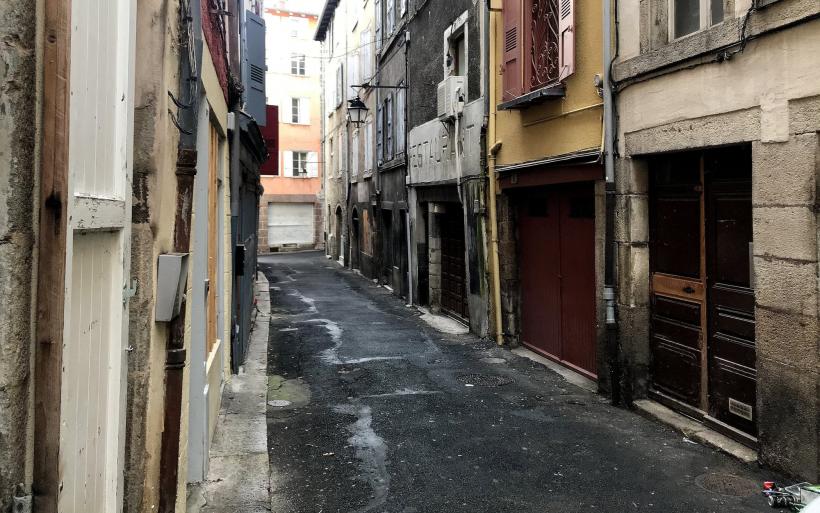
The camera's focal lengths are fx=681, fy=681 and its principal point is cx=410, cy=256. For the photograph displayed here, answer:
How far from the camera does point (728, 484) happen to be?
493cm

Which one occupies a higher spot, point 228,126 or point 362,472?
point 228,126

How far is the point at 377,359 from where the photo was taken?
9336 mm

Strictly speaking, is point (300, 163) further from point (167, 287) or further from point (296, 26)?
point (167, 287)

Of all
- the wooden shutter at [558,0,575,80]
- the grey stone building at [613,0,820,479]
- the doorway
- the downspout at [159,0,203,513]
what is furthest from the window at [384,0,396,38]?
the downspout at [159,0,203,513]

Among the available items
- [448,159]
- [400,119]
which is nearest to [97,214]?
[448,159]

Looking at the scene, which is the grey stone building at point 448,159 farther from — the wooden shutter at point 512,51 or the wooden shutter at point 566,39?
the wooden shutter at point 566,39

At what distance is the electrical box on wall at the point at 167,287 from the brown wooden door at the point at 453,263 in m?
9.32

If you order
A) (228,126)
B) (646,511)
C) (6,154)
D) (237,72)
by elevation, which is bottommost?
(646,511)

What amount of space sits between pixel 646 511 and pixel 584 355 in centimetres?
399

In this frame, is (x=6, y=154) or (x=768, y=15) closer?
(x=6, y=154)

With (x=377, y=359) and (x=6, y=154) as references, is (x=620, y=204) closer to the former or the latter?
(x=377, y=359)

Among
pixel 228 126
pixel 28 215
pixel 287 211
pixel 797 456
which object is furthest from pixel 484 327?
pixel 287 211

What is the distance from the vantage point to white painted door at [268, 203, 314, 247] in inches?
1399

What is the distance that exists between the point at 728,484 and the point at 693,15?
13.2 ft
